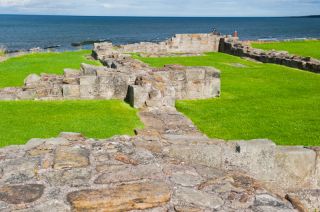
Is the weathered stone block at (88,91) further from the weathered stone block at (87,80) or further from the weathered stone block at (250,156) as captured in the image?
the weathered stone block at (250,156)

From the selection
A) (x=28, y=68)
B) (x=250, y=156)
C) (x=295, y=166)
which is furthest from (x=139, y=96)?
(x=28, y=68)

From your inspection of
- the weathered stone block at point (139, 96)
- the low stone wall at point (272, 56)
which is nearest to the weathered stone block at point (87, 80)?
the weathered stone block at point (139, 96)

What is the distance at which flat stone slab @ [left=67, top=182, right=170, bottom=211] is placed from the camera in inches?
189

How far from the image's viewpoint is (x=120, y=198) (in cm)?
493

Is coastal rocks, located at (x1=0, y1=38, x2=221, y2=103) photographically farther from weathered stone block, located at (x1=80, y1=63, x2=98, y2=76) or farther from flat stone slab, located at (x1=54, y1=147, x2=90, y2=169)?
flat stone slab, located at (x1=54, y1=147, x2=90, y2=169)

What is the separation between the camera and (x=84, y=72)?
630 inches

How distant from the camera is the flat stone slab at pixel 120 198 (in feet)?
15.8

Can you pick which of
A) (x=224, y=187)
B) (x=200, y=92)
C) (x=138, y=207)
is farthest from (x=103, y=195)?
(x=200, y=92)

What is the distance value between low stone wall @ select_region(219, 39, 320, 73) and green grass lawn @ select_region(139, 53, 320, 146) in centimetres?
187

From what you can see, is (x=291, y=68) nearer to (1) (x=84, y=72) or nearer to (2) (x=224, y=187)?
(1) (x=84, y=72)

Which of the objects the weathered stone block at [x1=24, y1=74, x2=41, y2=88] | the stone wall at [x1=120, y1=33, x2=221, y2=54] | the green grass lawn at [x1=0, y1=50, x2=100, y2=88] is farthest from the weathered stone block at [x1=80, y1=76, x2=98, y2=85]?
the stone wall at [x1=120, y1=33, x2=221, y2=54]

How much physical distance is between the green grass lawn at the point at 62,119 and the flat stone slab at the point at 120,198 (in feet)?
15.2

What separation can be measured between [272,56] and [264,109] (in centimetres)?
1434

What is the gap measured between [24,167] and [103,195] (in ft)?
4.53
